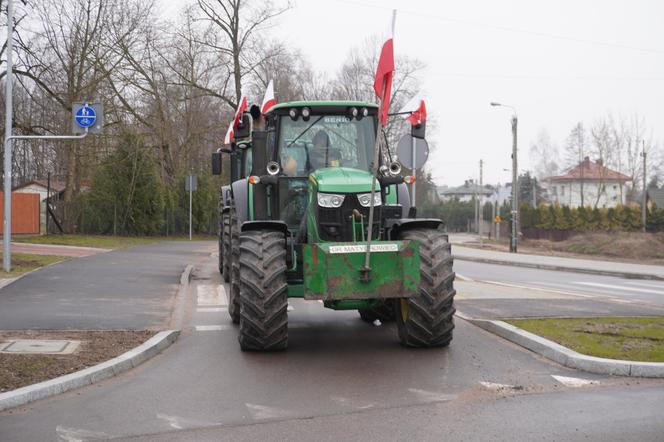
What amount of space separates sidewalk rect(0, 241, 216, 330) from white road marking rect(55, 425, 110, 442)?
Result: 14.3ft

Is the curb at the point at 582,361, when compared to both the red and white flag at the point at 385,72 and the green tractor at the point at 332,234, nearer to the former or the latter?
the green tractor at the point at 332,234

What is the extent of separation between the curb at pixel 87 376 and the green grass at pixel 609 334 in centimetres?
468

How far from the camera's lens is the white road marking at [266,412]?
5895 mm

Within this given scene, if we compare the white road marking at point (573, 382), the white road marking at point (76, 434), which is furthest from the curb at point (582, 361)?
the white road marking at point (76, 434)

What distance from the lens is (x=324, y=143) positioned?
9734mm

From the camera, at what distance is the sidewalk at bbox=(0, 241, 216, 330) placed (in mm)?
10234

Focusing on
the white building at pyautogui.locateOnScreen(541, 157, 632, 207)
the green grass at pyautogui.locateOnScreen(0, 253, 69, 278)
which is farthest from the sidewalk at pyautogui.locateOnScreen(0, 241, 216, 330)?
the white building at pyautogui.locateOnScreen(541, 157, 632, 207)

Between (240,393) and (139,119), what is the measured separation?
3140 cm

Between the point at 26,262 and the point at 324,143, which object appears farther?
the point at 26,262

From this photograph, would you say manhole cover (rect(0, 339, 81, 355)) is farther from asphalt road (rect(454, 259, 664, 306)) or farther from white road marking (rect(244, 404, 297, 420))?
asphalt road (rect(454, 259, 664, 306))

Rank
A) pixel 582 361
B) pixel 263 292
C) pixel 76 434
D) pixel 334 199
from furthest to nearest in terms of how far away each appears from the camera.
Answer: pixel 334 199 < pixel 263 292 < pixel 582 361 < pixel 76 434

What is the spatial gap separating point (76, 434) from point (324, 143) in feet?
17.5

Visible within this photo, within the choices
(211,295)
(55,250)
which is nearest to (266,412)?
(211,295)

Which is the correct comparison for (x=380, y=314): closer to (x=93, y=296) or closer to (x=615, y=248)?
(x=93, y=296)
